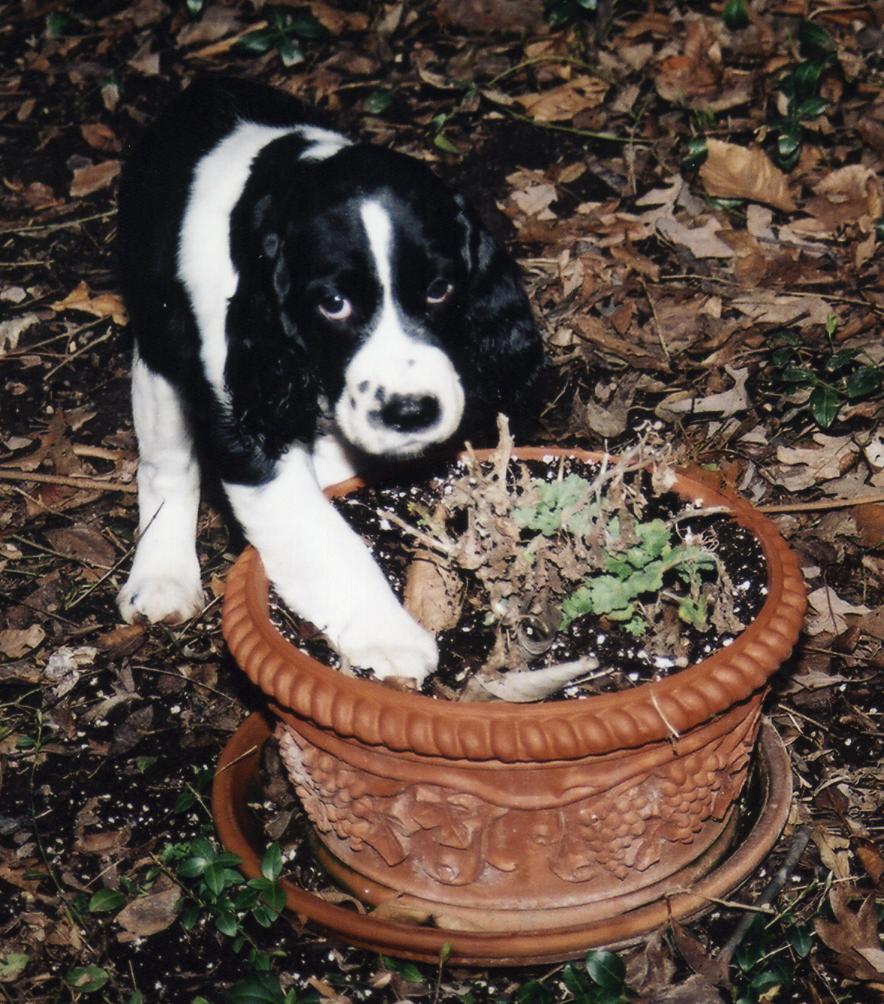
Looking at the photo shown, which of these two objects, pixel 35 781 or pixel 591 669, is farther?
pixel 35 781

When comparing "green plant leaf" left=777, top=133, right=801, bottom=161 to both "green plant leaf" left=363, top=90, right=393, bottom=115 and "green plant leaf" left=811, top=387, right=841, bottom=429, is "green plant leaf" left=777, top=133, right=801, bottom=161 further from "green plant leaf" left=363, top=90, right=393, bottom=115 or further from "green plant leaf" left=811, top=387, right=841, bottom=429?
"green plant leaf" left=363, top=90, right=393, bottom=115

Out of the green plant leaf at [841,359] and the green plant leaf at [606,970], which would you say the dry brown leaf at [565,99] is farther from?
the green plant leaf at [606,970]

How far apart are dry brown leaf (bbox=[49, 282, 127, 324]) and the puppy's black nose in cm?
279

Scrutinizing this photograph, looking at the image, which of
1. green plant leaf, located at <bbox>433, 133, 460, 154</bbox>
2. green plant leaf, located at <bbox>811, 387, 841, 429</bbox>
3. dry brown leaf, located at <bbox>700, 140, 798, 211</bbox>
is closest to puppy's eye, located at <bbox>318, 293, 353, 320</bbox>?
green plant leaf, located at <bbox>811, 387, 841, 429</bbox>

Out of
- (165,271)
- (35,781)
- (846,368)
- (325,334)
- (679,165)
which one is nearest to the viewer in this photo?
(325,334)

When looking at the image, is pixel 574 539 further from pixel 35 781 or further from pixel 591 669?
pixel 35 781

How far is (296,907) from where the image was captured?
3008 millimetres

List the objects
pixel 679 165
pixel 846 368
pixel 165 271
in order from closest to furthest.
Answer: pixel 165 271
pixel 846 368
pixel 679 165

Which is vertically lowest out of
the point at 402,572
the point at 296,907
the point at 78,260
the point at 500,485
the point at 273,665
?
the point at 78,260

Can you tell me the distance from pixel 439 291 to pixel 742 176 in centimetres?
279

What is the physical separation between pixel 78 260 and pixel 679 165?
8.49ft

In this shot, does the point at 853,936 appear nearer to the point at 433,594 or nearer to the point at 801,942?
the point at 801,942

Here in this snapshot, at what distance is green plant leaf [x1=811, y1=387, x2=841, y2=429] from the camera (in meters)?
4.43

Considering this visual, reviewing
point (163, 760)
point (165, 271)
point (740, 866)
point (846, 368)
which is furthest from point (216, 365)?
point (846, 368)
